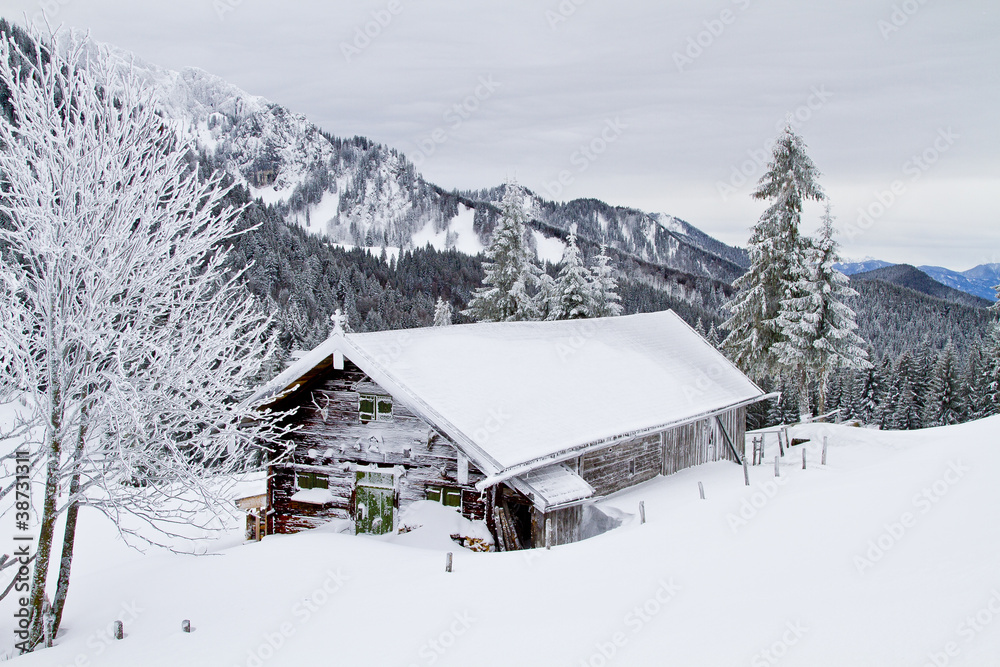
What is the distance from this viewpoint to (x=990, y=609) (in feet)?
20.7

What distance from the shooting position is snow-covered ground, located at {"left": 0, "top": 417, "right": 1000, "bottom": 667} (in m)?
6.70

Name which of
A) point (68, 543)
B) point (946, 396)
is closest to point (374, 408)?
point (68, 543)

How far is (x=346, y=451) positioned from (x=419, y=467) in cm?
200

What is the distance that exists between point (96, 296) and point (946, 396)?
188ft

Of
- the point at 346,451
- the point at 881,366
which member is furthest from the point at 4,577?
the point at 881,366

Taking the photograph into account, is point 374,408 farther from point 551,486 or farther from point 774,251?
point 774,251

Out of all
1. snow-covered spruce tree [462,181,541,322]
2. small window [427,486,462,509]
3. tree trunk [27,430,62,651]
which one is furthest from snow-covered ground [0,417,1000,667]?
snow-covered spruce tree [462,181,541,322]

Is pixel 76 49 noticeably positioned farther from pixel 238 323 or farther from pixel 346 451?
pixel 346 451

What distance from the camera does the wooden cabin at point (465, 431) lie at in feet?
42.5

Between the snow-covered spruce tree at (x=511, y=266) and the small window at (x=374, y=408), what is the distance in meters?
23.2

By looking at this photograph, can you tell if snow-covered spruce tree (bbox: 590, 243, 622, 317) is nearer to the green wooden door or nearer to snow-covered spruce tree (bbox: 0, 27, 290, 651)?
the green wooden door

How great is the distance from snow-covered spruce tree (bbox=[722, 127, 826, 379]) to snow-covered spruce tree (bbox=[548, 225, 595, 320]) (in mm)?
7838

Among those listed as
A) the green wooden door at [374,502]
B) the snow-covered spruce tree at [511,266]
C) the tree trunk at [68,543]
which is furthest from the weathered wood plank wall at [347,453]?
the snow-covered spruce tree at [511,266]

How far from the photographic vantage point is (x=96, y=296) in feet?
30.4
